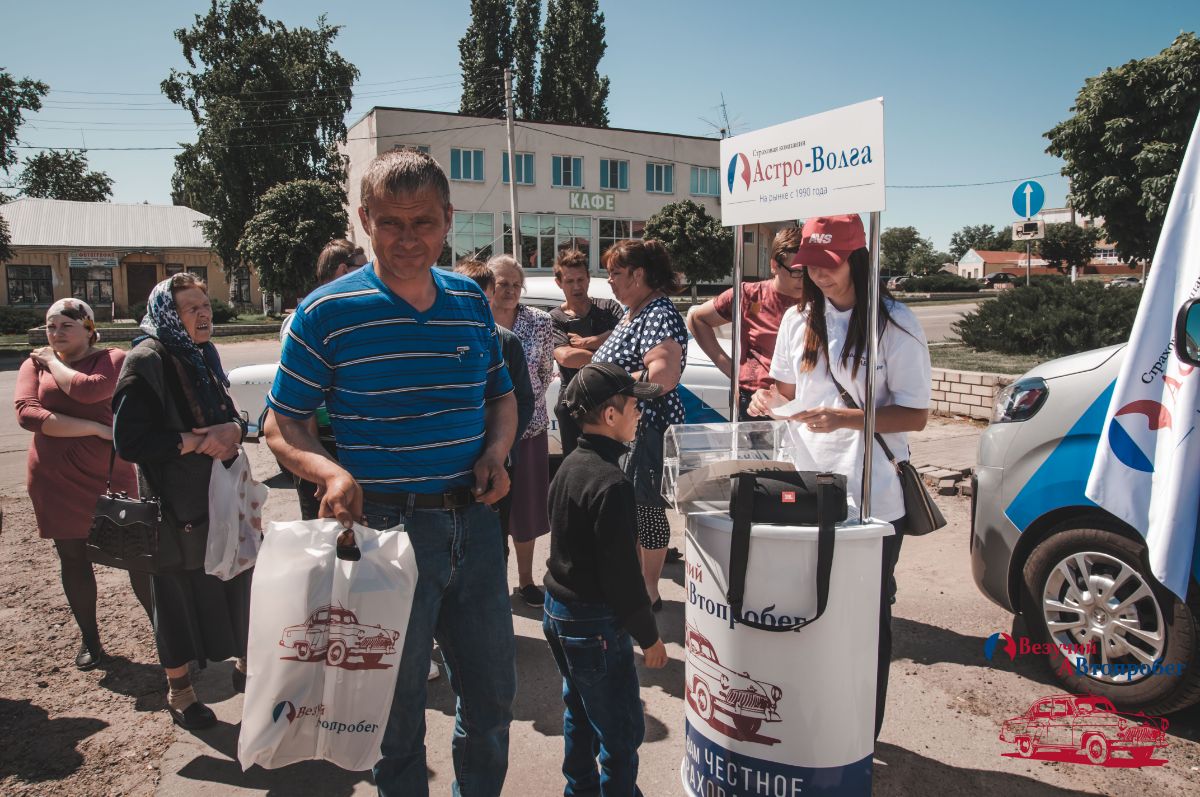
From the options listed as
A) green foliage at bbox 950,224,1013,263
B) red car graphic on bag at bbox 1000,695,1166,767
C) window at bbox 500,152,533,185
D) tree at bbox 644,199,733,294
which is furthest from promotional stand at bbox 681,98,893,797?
green foliage at bbox 950,224,1013,263

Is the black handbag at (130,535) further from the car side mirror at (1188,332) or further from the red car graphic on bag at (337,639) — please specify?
the car side mirror at (1188,332)

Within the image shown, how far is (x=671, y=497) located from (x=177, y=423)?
2023 mm

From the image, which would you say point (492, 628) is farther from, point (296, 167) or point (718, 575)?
point (296, 167)

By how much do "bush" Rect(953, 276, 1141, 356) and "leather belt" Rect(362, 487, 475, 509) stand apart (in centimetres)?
1148

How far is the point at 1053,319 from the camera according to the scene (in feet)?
39.0

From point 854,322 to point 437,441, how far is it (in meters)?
1.57

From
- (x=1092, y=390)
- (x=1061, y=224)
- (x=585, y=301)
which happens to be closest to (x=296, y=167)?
(x=585, y=301)

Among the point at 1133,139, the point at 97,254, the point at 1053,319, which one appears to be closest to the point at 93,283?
the point at 97,254

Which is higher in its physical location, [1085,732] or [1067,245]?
[1067,245]

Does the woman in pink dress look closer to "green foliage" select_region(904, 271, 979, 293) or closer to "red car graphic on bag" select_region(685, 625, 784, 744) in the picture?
"red car graphic on bag" select_region(685, 625, 784, 744)

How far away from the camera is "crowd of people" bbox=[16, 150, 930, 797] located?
6.76 feet

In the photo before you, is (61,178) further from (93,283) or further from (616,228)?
(616,228)

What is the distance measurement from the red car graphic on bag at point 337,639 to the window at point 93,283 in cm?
4603

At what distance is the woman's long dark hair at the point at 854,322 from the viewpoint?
110 inches
